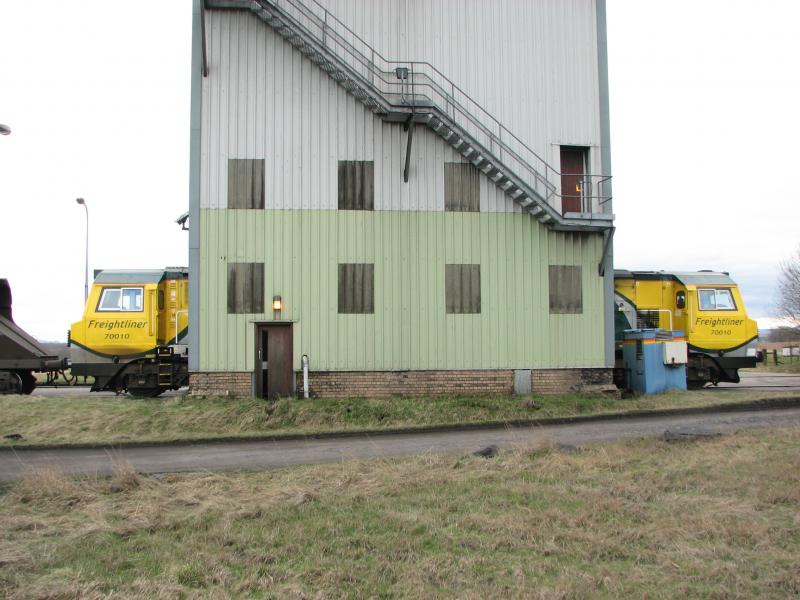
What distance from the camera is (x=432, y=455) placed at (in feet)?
36.2

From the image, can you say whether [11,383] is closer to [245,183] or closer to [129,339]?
[129,339]

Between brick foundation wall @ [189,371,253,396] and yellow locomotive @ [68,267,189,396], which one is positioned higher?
yellow locomotive @ [68,267,189,396]

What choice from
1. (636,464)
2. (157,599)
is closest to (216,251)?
(636,464)

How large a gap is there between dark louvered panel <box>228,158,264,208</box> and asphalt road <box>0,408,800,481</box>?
7.49 m

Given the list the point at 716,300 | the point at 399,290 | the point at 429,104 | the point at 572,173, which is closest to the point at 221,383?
the point at 399,290

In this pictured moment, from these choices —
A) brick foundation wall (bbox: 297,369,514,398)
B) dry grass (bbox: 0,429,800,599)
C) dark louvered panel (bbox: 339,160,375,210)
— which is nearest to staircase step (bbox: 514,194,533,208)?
dark louvered panel (bbox: 339,160,375,210)

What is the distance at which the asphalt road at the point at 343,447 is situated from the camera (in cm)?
1139

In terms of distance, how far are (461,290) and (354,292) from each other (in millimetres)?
3046

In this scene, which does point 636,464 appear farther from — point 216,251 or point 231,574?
point 216,251

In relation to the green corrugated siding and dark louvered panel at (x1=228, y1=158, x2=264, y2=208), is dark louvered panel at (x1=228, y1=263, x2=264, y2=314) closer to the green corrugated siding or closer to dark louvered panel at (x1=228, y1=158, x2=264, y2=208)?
the green corrugated siding

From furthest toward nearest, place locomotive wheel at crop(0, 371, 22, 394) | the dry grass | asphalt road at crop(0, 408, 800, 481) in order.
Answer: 1. locomotive wheel at crop(0, 371, 22, 394)
2. asphalt road at crop(0, 408, 800, 481)
3. the dry grass

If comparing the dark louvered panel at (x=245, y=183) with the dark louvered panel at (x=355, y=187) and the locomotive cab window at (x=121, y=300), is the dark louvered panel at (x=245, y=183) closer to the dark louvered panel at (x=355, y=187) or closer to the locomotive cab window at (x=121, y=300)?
the dark louvered panel at (x=355, y=187)

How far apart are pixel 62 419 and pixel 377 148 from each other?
1070 centimetres

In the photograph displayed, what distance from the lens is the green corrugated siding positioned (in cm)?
1834
